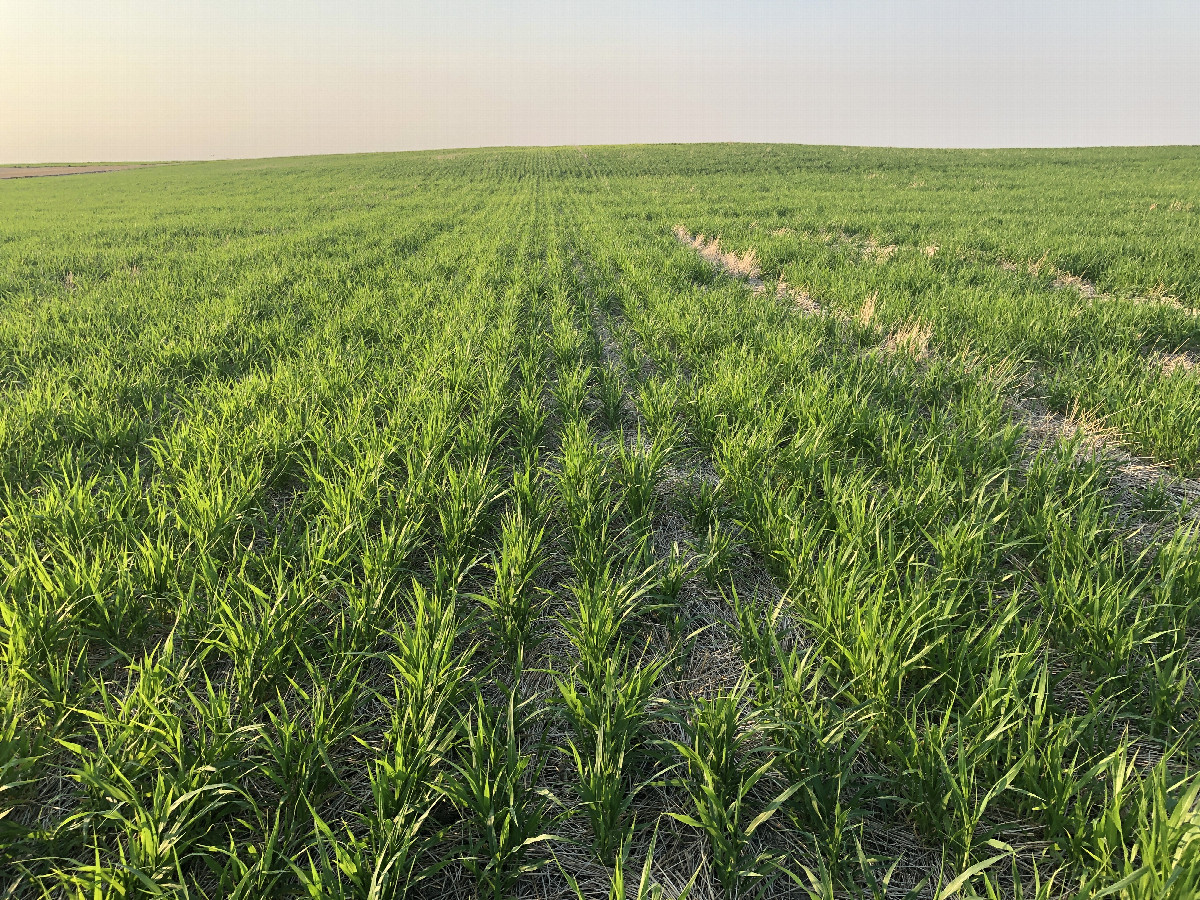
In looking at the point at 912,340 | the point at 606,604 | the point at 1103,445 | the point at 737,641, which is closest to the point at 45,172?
the point at 912,340

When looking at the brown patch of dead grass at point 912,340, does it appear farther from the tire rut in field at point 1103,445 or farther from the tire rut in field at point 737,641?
the tire rut in field at point 737,641

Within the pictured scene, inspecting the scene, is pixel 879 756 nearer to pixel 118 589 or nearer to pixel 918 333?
pixel 118 589

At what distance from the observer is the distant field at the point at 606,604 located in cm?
147

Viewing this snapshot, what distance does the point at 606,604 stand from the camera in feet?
6.70

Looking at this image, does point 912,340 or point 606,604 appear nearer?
point 606,604

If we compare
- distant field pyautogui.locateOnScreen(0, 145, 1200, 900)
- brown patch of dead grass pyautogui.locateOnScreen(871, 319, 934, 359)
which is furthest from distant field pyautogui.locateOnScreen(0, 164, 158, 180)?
brown patch of dead grass pyautogui.locateOnScreen(871, 319, 934, 359)

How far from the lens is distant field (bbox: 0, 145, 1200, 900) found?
1.47m

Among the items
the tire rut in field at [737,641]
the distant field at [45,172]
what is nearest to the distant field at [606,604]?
the tire rut in field at [737,641]

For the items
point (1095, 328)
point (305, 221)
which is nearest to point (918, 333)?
point (1095, 328)

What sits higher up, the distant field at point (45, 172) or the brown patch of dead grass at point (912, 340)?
the distant field at point (45, 172)

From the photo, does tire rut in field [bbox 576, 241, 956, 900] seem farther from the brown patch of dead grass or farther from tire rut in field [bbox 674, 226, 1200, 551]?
the brown patch of dead grass

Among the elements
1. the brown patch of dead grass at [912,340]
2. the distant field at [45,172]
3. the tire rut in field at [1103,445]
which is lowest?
the tire rut in field at [1103,445]

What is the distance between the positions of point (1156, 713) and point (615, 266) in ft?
31.2

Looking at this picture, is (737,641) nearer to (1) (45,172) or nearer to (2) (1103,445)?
(2) (1103,445)
